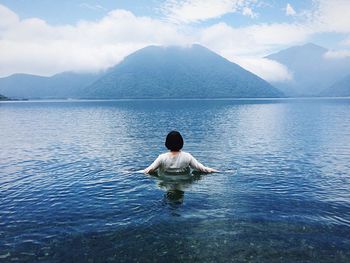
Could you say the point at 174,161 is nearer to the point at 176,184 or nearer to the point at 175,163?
the point at 175,163

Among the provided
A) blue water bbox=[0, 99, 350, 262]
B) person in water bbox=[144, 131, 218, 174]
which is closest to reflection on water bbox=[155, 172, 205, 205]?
blue water bbox=[0, 99, 350, 262]

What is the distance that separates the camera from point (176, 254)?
9.91 meters

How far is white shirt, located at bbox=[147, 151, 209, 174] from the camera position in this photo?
56.9 ft

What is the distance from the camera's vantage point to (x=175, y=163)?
17.5 metres

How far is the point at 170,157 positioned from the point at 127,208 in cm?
419

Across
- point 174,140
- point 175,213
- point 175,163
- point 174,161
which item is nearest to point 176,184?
point 175,163

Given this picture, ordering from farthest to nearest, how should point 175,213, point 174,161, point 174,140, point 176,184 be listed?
point 176,184 → point 174,161 → point 174,140 → point 175,213

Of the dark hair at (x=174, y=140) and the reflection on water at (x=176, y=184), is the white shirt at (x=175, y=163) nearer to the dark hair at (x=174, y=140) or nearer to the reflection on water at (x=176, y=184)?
the reflection on water at (x=176, y=184)

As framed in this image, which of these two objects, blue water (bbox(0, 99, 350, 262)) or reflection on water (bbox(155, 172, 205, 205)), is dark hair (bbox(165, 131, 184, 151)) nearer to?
reflection on water (bbox(155, 172, 205, 205))

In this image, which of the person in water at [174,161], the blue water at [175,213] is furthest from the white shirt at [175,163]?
the blue water at [175,213]

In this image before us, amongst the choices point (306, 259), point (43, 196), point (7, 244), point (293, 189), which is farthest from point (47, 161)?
point (306, 259)

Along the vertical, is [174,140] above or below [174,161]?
above

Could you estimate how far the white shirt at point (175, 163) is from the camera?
683 inches

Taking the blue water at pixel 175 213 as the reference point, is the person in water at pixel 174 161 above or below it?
above
